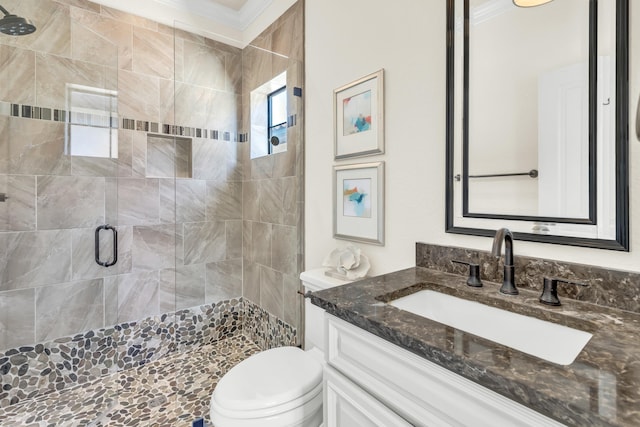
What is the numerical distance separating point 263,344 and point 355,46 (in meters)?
2.18

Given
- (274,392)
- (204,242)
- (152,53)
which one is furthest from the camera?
(204,242)

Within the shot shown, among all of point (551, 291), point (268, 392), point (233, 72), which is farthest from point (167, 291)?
point (551, 291)

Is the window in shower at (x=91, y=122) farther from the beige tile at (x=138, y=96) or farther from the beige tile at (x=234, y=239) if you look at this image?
the beige tile at (x=234, y=239)

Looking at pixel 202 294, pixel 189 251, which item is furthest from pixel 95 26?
pixel 202 294

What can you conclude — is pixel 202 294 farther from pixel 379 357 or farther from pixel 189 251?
pixel 379 357

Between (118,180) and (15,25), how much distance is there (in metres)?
1.02

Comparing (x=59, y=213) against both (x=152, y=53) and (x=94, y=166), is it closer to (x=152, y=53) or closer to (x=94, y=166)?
(x=94, y=166)

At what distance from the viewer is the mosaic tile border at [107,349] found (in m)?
1.85

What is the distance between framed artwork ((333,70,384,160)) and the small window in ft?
1.84

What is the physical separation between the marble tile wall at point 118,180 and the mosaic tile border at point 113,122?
0.4 inches

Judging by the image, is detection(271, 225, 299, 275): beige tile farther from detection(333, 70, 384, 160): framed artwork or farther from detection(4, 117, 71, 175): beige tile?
detection(4, 117, 71, 175): beige tile

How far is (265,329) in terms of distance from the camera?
2.40 metres

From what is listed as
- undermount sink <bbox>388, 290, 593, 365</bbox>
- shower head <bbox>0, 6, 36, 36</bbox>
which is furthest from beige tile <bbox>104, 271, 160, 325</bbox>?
undermount sink <bbox>388, 290, 593, 365</bbox>

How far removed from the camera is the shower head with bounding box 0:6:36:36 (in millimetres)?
1772
